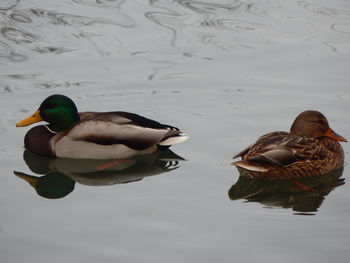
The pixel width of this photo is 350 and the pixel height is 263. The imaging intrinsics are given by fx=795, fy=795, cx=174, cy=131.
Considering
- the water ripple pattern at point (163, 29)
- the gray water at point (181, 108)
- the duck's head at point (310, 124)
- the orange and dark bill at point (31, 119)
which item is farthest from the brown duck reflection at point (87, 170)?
the water ripple pattern at point (163, 29)

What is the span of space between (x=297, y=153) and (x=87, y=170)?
212 cm

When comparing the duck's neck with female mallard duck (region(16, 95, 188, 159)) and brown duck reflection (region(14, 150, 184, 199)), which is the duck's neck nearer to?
female mallard duck (region(16, 95, 188, 159))

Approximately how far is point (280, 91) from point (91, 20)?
401cm

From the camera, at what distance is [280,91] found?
987 centimetres

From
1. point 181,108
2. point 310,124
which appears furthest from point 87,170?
point 310,124

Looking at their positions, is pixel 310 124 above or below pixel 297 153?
above

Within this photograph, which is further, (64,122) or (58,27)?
(58,27)

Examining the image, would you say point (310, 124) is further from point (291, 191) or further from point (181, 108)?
point (181, 108)

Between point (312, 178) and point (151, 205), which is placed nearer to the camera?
point (151, 205)

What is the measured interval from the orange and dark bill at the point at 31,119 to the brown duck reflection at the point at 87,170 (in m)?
0.32

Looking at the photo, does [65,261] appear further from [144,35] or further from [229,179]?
[144,35]

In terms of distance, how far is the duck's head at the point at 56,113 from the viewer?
27.9 ft

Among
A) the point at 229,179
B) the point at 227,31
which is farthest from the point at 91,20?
the point at 229,179

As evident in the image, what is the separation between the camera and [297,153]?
25.2 ft
